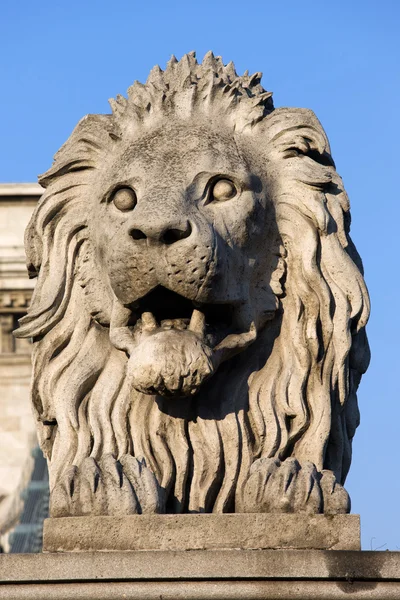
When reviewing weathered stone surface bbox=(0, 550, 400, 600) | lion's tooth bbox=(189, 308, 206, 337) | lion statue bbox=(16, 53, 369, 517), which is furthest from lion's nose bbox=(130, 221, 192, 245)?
weathered stone surface bbox=(0, 550, 400, 600)

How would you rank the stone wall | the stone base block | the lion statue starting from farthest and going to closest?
the stone wall
the lion statue
the stone base block

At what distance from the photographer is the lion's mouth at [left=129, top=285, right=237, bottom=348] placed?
8.77m

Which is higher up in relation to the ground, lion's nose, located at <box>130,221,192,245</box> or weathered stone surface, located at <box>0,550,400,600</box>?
lion's nose, located at <box>130,221,192,245</box>

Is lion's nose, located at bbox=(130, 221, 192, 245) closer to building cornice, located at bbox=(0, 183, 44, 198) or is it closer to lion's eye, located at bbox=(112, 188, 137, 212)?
lion's eye, located at bbox=(112, 188, 137, 212)

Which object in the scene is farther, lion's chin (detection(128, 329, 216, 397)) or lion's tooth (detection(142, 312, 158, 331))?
lion's tooth (detection(142, 312, 158, 331))

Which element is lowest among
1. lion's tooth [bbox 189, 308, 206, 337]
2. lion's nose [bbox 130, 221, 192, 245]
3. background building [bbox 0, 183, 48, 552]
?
lion's tooth [bbox 189, 308, 206, 337]

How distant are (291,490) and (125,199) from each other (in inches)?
52.8

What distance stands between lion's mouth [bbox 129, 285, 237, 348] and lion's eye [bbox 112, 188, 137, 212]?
383mm

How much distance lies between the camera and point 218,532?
8344 millimetres

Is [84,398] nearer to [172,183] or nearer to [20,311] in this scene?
[172,183]

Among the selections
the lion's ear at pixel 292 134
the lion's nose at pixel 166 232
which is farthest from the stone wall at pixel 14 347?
the lion's nose at pixel 166 232

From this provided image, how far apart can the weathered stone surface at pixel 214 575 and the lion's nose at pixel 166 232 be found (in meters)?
1.23

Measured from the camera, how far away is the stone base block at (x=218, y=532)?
8.32 meters

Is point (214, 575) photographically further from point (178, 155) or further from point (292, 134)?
point (292, 134)
